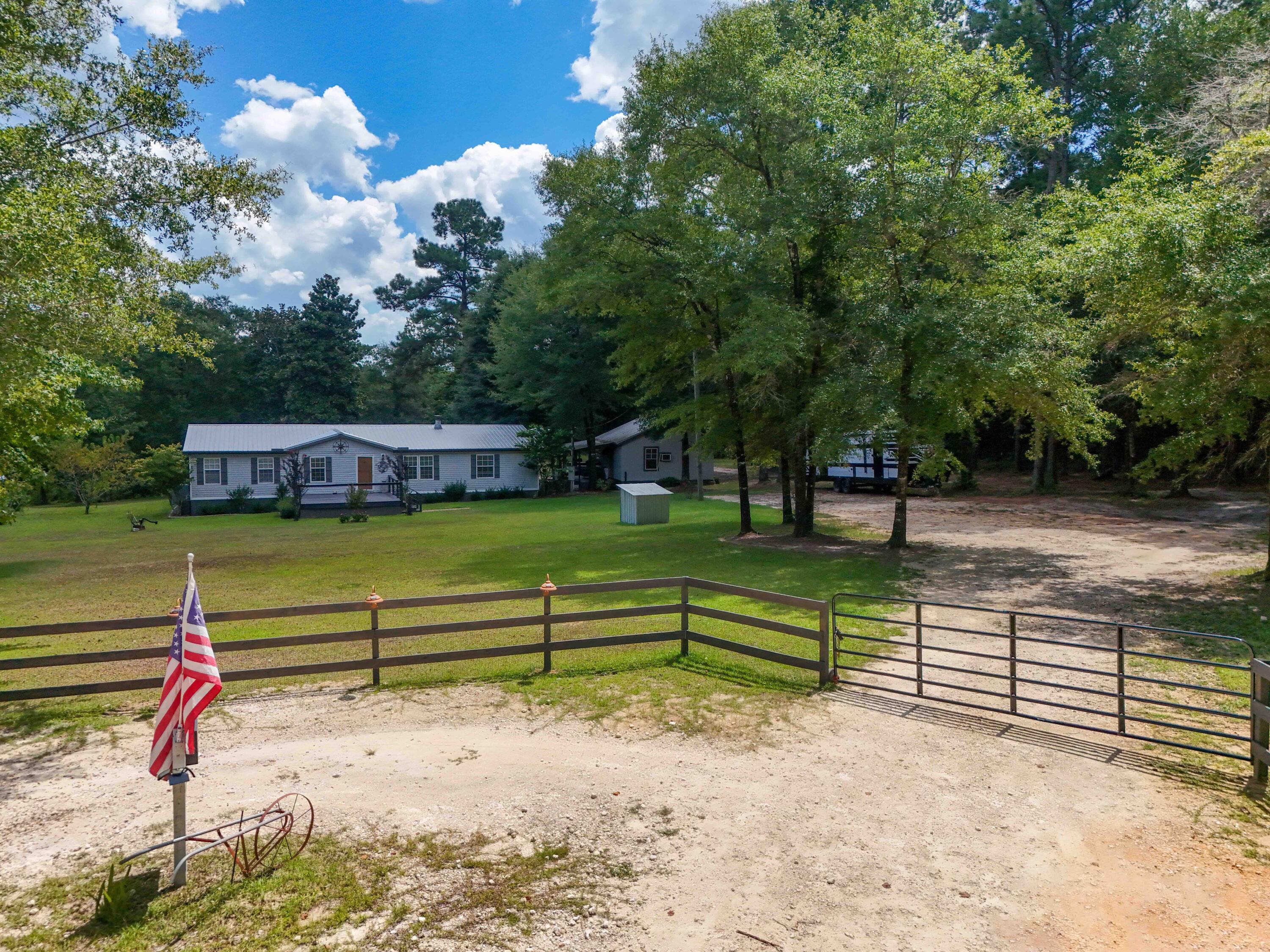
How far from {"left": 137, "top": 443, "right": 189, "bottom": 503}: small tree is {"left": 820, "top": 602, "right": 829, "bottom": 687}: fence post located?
35.6 meters

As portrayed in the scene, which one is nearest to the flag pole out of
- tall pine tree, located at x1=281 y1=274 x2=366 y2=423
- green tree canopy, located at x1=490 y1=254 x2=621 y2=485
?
green tree canopy, located at x1=490 y1=254 x2=621 y2=485

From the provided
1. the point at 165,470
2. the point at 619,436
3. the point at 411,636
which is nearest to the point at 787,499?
the point at 411,636

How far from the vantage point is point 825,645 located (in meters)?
8.67

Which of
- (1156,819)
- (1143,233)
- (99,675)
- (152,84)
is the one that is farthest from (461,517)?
(1156,819)

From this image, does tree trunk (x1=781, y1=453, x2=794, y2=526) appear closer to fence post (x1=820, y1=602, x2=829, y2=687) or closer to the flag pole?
fence post (x1=820, y1=602, x2=829, y2=687)

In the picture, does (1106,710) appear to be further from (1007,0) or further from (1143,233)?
(1007,0)

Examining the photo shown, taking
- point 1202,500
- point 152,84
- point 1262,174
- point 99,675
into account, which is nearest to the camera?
point 99,675

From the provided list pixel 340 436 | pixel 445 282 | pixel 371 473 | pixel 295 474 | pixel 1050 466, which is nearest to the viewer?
pixel 1050 466

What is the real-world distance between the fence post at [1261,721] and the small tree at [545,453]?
3551 centimetres

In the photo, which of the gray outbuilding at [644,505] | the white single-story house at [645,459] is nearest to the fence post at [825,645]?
the gray outbuilding at [644,505]

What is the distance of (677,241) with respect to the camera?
2078cm

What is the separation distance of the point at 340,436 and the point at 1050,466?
106ft

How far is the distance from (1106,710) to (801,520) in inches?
541

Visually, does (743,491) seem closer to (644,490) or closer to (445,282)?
(644,490)
